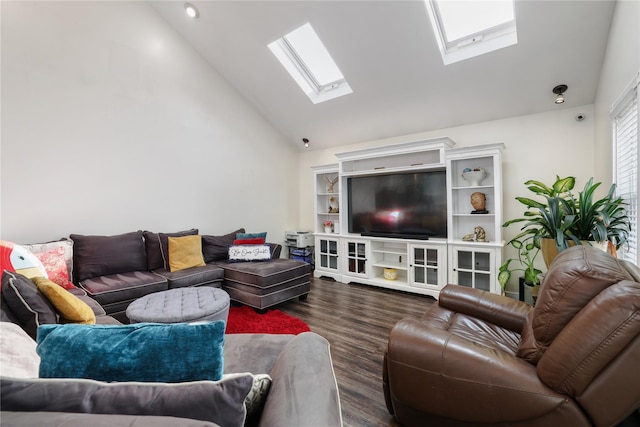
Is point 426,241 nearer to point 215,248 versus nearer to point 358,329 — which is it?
point 358,329

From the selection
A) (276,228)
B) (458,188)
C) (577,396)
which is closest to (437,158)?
(458,188)

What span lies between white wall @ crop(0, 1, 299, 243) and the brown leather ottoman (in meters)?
1.13

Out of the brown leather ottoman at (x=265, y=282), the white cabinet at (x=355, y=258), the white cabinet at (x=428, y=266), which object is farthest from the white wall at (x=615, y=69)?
the brown leather ottoman at (x=265, y=282)

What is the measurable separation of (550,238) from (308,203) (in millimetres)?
3800

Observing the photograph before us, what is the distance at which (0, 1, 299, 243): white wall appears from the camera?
2.70 m

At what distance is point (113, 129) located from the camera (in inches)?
128

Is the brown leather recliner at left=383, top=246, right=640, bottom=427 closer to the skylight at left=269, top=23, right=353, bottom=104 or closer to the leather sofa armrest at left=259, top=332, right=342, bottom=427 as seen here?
the leather sofa armrest at left=259, top=332, right=342, bottom=427

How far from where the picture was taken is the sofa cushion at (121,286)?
2506 mm

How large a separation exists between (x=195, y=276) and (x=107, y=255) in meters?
0.87

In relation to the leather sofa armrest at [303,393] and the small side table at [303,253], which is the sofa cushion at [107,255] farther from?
the leather sofa armrest at [303,393]

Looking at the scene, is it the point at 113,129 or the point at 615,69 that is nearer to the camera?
the point at 615,69

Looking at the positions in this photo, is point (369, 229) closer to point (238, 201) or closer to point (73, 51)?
point (238, 201)

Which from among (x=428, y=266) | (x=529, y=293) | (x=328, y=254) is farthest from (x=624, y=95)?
(x=328, y=254)

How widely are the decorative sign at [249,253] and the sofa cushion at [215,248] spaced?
0.20 meters
